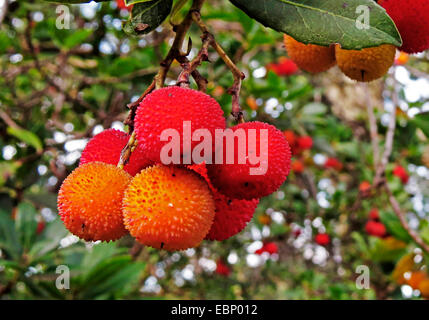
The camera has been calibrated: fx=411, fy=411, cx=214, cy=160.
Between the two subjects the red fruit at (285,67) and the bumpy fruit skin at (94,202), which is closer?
the bumpy fruit skin at (94,202)

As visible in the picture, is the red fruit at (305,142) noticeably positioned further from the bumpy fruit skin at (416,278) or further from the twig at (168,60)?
the twig at (168,60)

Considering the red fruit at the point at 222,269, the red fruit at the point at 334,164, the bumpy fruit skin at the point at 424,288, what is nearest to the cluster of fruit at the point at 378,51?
the bumpy fruit skin at the point at 424,288

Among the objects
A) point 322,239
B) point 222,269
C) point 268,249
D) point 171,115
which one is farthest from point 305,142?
point 171,115

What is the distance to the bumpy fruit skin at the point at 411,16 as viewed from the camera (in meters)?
0.66

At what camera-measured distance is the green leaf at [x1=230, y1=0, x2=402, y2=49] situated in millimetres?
539

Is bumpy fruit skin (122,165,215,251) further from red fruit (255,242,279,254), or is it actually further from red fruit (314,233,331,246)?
red fruit (255,242,279,254)

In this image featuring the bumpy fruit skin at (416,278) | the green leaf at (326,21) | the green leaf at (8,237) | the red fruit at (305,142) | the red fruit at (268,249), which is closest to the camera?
the green leaf at (326,21)

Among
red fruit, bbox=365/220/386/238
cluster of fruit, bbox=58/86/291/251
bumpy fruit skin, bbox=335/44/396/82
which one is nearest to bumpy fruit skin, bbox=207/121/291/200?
cluster of fruit, bbox=58/86/291/251

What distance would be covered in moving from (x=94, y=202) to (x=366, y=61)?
505 millimetres

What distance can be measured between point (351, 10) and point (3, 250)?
4.67 ft

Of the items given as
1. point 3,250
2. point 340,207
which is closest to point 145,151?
point 3,250
